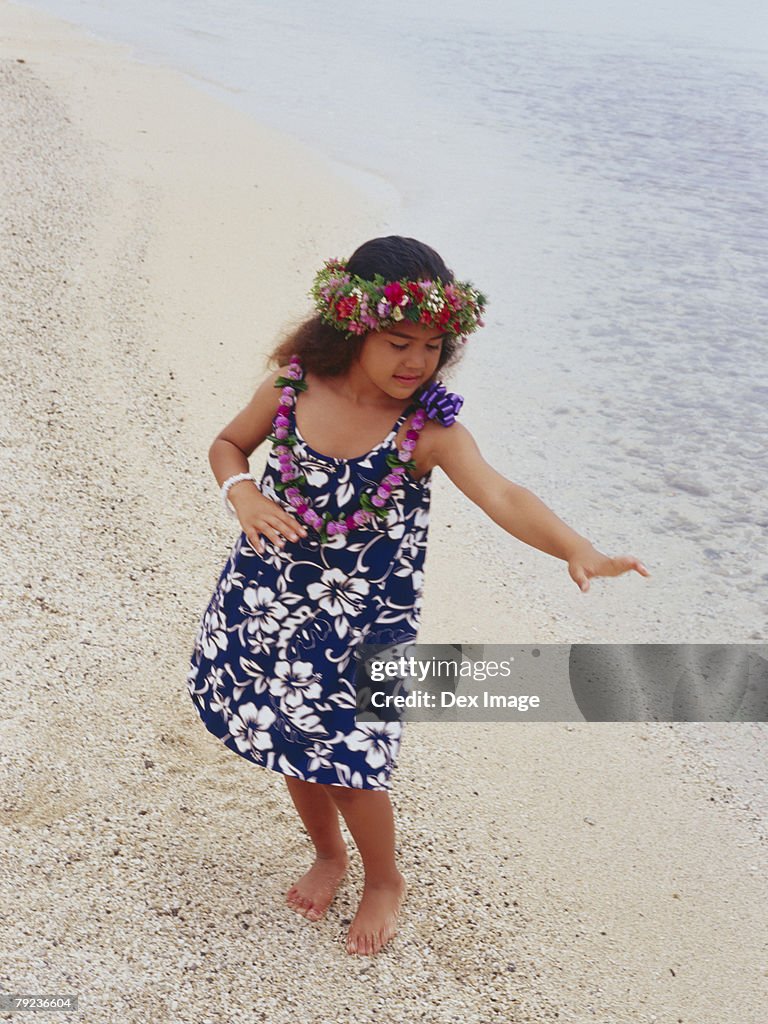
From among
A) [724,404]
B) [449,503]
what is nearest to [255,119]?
[724,404]

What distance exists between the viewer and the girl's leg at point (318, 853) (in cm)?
271

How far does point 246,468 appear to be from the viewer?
262 cm

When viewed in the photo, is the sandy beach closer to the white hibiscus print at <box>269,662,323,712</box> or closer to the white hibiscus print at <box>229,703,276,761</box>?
the white hibiscus print at <box>229,703,276,761</box>

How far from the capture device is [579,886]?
305 cm

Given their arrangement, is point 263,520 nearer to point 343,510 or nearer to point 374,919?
point 343,510

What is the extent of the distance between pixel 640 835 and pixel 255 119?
9.50m

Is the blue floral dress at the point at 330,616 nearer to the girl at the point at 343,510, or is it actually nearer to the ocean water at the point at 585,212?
the girl at the point at 343,510

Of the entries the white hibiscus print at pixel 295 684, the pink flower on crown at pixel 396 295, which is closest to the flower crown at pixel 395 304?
the pink flower on crown at pixel 396 295

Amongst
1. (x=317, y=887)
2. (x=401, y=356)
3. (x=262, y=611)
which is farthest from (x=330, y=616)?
(x=317, y=887)

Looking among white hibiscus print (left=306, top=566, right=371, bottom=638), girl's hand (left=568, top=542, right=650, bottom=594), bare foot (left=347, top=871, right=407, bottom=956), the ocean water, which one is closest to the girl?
white hibiscus print (left=306, top=566, right=371, bottom=638)

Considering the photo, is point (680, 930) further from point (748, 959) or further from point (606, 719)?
point (606, 719)

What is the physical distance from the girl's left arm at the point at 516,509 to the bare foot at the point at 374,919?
39.1 inches

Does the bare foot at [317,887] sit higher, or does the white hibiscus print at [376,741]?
the white hibiscus print at [376,741]

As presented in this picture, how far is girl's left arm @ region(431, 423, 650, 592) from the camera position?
7.00ft
